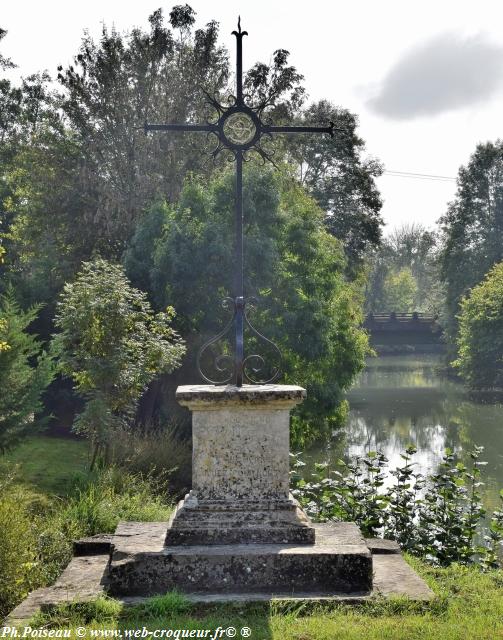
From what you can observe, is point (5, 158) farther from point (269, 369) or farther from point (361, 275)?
point (269, 369)

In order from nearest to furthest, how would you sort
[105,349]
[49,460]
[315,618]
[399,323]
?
[315,618]
[105,349]
[49,460]
[399,323]

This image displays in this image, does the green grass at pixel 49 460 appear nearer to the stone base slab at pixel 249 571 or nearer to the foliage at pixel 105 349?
the foliage at pixel 105 349

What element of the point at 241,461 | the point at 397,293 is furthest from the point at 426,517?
the point at 397,293

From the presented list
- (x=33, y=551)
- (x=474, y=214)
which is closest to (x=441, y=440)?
(x=33, y=551)

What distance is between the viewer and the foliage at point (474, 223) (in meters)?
44.4

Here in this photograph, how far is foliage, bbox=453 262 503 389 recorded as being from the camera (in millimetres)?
34812

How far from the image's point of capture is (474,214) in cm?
4525

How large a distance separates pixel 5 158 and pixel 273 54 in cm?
1129

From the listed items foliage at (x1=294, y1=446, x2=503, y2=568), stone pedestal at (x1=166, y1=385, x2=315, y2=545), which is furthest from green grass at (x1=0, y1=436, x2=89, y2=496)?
stone pedestal at (x1=166, y1=385, x2=315, y2=545)

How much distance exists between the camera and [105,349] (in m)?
12.9

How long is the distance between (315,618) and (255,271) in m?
13.0

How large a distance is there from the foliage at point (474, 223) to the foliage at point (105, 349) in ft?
110

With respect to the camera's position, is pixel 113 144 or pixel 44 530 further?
pixel 113 144

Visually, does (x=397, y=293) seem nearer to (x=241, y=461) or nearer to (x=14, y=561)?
(x=241, y=461)
